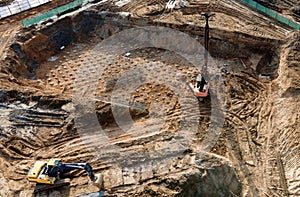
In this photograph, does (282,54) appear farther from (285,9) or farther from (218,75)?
(285,9)

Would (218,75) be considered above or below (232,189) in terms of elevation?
above

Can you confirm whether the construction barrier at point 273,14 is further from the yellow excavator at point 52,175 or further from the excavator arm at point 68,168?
the excavator arm at point 68,168

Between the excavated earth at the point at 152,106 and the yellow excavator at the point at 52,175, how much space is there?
12.4 inches

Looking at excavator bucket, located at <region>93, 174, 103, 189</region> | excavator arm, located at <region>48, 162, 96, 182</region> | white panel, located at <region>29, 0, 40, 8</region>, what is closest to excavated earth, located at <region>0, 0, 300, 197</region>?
excavator bucket, located at <region>93, 174, 103, 189</region>

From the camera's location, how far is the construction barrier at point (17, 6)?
A: 73.8 feet

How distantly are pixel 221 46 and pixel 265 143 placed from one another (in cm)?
808

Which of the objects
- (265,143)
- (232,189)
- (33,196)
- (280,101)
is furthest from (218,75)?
(33,196)

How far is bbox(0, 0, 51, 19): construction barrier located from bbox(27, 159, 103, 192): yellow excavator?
15.2 metres

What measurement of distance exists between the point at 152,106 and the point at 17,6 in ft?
48.6

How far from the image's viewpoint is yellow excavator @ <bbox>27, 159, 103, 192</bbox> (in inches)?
455

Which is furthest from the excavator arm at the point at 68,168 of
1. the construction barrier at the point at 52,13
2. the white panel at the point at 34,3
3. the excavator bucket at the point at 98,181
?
the white panel at the point at 34,3

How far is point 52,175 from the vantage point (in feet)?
38.8

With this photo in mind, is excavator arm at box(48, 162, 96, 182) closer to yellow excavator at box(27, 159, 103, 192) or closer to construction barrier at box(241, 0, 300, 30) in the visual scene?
yellow excavator at box(27, 159, 103, 192)

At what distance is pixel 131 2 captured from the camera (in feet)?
75.3
